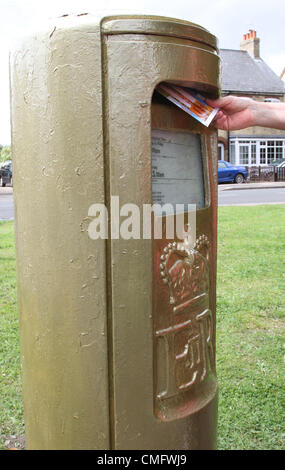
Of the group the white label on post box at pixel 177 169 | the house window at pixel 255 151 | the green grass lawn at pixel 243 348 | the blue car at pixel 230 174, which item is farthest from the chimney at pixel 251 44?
the white label on post box at pixel 177 169

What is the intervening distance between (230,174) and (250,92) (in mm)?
9076

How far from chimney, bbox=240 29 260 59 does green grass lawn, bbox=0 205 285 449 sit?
28903 mm

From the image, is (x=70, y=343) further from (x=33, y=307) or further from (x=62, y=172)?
(x=62, y=172)

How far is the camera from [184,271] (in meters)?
1.56

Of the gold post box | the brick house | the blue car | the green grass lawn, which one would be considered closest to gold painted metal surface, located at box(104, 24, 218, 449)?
the gold post box

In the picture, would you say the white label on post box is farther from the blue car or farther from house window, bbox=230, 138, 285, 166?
house window, bbox=230, 138, 285, 166

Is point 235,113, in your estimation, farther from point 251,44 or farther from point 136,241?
point 251,44

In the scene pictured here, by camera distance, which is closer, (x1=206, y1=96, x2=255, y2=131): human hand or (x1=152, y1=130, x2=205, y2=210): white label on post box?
(x1=152, y1=130, x2=205, y2=210): white label on post box

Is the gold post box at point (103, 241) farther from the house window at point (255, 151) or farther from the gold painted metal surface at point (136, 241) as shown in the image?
the house window at point (255, 151)

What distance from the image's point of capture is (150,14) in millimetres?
1431

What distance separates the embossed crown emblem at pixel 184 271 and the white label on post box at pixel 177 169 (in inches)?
6.4

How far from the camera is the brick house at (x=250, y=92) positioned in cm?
2961

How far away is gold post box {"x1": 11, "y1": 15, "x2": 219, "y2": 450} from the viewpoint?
1393 millimetres
